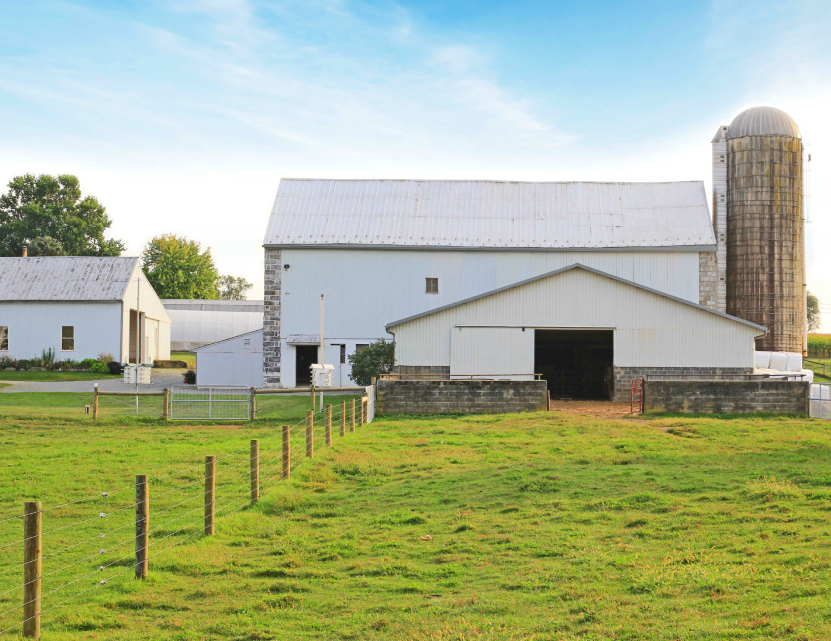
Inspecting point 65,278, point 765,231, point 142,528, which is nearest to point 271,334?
point 65,278

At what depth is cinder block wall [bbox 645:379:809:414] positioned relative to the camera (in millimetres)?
23469

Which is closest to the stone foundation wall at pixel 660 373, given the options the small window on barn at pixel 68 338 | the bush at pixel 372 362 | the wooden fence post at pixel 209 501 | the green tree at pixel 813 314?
the bush at pixel 372 362

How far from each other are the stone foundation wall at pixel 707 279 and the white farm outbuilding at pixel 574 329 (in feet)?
26.5

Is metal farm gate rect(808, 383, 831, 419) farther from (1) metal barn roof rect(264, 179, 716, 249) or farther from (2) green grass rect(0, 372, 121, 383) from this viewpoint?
(2) green grass rect(0, 372, 121, 383)

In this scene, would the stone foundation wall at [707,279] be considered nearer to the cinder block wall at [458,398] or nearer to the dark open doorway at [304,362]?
the cinder block wall at [458,398]

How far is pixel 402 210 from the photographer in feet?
130

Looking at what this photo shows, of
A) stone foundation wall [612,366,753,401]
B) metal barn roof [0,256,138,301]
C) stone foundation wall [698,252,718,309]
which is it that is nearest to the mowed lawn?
stone foundation wall [612,366,753,401]

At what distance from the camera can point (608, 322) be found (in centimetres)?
2867

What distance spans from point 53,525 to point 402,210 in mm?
30124

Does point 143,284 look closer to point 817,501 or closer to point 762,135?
point 762,135

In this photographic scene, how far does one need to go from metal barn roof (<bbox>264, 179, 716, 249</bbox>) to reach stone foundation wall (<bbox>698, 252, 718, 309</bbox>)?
632 mm

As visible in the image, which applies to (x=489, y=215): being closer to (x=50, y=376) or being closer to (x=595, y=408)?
(x=595, y=408)

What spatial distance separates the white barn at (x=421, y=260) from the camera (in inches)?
1427

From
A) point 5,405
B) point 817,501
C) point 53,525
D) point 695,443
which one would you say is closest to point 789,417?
point 695,443
